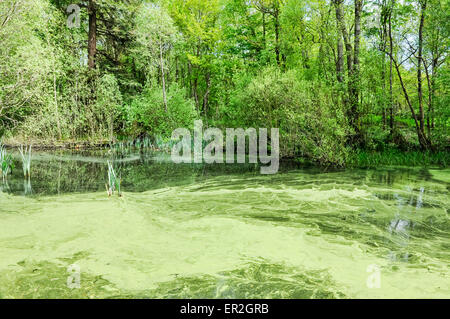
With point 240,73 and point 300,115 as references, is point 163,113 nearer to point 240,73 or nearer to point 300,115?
point 240,73

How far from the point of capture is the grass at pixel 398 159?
354 inches

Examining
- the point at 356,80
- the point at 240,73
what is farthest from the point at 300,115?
the point at 240,73

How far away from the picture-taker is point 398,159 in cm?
922

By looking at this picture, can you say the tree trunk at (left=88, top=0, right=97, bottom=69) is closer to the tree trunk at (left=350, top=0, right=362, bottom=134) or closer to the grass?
the tree trunk at (left=350, top=0, right=362, bottom=134)

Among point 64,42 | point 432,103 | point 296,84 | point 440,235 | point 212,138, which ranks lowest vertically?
point 440,235

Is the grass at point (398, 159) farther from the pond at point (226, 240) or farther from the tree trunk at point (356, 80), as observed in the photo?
the pond at point (226, 240)

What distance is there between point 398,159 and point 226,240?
7780mm

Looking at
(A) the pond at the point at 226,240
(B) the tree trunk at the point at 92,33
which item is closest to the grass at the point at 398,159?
(A) the pond at the point at 226,240

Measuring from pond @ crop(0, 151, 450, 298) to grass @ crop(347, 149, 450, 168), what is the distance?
2.59m

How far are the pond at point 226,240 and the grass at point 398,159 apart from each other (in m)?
2.59

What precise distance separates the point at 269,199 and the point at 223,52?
48.3 feet

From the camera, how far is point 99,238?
325 cm

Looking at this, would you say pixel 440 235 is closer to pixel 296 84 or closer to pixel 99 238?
pixel 99 238

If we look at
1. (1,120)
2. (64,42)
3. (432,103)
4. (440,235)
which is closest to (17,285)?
(440,235)
